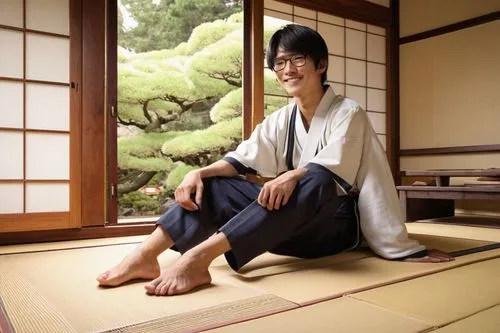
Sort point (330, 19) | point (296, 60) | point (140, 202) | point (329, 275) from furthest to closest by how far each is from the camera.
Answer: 1. point (140, 202)
2. point (330, 19)
3. point (296, 60)
4. point (329, 275)

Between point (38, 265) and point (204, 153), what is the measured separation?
436 centimetres

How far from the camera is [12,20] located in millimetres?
2830

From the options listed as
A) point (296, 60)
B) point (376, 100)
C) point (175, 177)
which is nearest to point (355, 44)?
point (376, 100)

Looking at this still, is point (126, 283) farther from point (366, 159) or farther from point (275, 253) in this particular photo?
point (366, 159)

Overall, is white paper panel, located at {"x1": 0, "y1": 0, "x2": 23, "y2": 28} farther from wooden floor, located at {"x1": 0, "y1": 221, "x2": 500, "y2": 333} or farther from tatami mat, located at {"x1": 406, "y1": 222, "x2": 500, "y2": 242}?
tatami mat, located at {"x1": 406, "y1": 222, "x2": 500, "y2": 242}

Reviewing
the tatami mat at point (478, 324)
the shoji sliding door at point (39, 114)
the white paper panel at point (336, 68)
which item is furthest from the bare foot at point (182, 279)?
the white paper panel at point (336, 68)

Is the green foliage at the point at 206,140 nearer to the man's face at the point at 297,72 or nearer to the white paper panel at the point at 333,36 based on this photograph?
the white paper panel at the point at 333,36

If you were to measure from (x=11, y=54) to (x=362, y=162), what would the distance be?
2.38 meters

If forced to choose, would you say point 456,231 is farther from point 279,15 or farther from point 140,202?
point 140,202

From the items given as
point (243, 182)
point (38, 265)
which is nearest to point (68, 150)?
point (38, 265)

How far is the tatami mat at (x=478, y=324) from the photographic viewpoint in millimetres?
1095

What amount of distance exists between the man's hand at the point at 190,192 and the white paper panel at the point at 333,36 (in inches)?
129

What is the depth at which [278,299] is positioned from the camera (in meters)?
1.36

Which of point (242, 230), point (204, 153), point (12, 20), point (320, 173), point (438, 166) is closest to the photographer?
point (242, 230)
